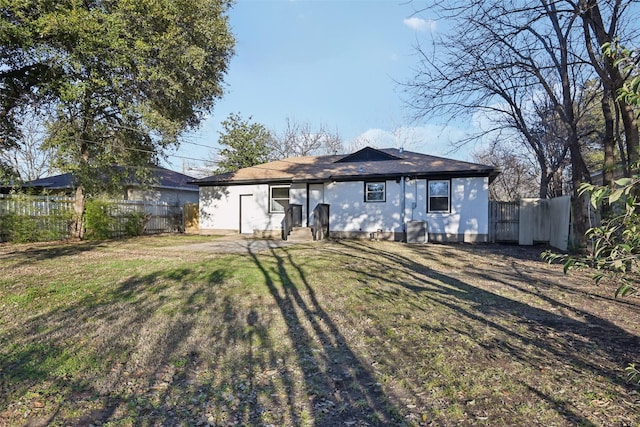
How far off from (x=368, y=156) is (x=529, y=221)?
23.2ft

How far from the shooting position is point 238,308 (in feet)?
17.0

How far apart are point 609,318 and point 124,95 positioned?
42.6 ft

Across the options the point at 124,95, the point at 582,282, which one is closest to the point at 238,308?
the point at 582,282

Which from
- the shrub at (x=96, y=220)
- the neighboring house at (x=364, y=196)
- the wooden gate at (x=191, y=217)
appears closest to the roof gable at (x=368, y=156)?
the neighboring house at (x=364, y=196)

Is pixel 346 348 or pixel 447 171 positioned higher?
pixel 447 171

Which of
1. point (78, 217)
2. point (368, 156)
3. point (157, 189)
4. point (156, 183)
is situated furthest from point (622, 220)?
point (157, 189)

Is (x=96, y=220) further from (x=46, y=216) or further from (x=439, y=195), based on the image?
(x=439, y=195)

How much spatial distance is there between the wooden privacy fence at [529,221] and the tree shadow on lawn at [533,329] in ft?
21.2

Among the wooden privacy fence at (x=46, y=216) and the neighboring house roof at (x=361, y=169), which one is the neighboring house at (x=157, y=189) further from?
the neighboring house roof at (x=361, y=169)

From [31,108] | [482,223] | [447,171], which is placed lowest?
[482,223]

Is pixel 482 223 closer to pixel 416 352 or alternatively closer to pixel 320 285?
pixel 320 285

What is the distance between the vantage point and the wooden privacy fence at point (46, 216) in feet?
40.6

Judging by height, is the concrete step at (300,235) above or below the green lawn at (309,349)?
above

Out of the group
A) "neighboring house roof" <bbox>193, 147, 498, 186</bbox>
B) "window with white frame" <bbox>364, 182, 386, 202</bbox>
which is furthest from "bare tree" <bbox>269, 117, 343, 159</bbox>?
"window with white frame" <bbox>364, 182, 386, 202</bbox>
